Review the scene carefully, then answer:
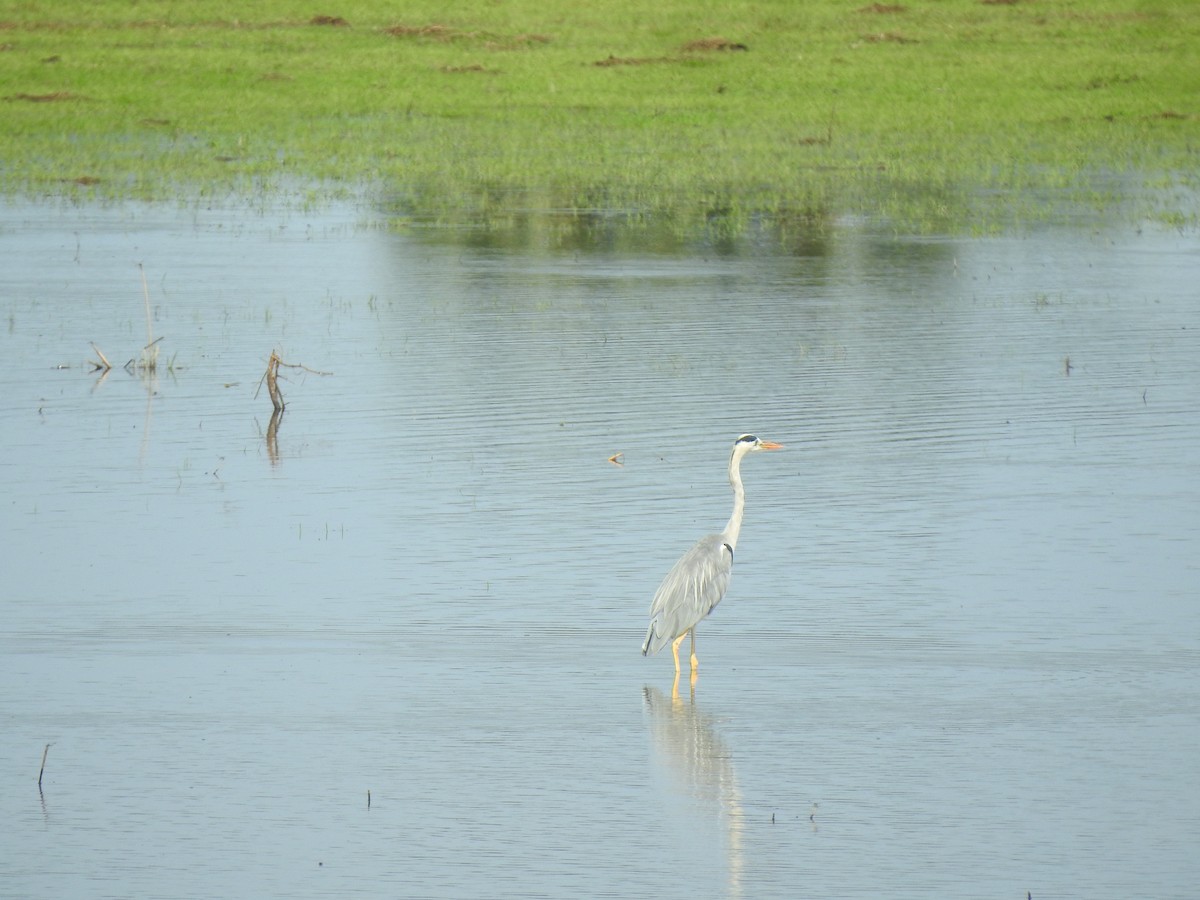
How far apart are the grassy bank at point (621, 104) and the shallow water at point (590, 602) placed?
10.4m

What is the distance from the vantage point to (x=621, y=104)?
128ft

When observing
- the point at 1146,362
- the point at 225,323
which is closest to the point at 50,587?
the point at 225,323

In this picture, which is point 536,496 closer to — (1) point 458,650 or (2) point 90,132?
(1) point 458,650

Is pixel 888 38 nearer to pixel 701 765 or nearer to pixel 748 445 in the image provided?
pixel 748 445

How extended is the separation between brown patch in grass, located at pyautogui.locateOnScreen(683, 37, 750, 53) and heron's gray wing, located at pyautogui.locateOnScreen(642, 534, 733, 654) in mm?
33866

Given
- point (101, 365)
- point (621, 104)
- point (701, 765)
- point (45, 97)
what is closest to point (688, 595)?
point (701, 765)

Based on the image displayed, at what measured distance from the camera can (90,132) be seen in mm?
36750

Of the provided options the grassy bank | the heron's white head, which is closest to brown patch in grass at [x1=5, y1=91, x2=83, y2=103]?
the grassy bank

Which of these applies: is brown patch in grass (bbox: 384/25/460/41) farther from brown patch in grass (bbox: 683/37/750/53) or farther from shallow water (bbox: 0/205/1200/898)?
shallow water (bbox: 0/205/1200/898)

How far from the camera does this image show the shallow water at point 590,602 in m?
7.92

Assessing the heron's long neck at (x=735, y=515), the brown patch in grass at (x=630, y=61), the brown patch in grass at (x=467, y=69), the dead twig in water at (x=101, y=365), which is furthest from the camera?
the brown patch in grass at (x=630, y=61)

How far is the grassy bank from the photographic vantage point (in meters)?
31.4

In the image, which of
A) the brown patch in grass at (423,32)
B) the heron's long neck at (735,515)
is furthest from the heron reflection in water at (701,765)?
the brown patch in grass at (423,32)

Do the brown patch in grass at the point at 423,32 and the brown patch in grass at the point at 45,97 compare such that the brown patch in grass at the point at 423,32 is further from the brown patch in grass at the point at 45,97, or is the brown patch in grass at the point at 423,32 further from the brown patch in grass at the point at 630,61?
the brown patch in grass at the point at 45,97
